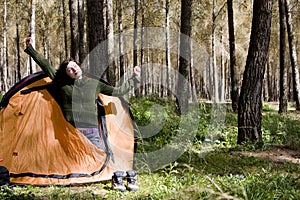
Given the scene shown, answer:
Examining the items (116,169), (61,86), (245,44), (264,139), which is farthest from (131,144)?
(245,44)

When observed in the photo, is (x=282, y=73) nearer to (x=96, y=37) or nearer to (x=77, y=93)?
(x=96, y=37)

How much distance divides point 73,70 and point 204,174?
96.7 inches

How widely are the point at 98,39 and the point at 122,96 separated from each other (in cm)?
202

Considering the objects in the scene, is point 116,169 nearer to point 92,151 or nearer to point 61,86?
point 92,151

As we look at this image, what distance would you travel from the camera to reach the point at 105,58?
26.6ft

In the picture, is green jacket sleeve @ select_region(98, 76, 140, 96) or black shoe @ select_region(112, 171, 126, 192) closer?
black shoe @ select_region(112, 171, 126, 192)

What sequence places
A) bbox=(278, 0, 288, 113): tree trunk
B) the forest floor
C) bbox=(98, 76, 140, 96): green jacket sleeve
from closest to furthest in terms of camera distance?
1. bbox=(98, 76, 140, 96): green jacket sleeve
2. the forest floor
3. bbox=(278, 0, 288, 113): tree trunk

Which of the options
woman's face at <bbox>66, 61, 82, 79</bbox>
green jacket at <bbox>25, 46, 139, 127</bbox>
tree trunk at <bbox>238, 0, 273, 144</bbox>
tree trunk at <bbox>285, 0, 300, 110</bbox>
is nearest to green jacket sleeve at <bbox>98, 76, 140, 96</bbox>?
green jacket at <bbox>25, 46, 139, 127</bbox>

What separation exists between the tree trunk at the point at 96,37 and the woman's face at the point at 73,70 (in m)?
2.02

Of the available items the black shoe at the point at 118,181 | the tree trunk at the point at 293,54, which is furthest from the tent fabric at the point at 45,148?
the tree trunk at the point at 293,54

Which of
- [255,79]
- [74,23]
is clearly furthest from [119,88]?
[74,23]

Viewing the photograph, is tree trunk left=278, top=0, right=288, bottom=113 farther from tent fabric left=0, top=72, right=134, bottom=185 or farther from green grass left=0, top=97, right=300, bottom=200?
tent fabric left=0, top=72, right=134, bottom=185

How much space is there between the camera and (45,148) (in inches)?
233

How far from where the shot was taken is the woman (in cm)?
594
